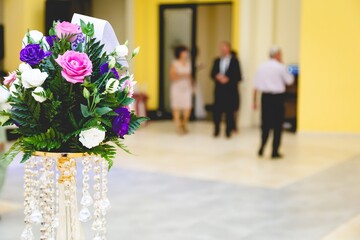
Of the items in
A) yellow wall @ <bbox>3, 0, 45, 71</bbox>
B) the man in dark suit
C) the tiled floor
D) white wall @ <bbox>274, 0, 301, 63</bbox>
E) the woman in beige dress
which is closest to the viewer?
the tiled floor

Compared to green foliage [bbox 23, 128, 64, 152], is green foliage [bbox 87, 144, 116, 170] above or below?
below

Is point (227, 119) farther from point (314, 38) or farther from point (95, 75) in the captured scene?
point (95, 75)

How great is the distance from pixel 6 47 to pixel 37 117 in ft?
33.4

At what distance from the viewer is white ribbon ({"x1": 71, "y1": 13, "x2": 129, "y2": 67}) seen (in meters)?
2.79

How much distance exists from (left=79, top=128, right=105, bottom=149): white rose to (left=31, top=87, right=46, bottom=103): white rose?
0.21m

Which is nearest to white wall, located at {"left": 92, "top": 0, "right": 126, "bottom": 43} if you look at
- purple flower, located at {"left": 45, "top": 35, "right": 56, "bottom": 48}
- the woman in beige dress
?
the woman in beige dress

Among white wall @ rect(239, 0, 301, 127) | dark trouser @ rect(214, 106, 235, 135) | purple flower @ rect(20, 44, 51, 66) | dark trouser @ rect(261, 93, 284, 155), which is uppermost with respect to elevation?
white wall @ rect(239, 0, 301, 127)

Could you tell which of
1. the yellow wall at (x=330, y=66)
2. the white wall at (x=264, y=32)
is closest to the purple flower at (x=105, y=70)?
the yellow wall at (x=330, y=66)

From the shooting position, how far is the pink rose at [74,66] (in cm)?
249

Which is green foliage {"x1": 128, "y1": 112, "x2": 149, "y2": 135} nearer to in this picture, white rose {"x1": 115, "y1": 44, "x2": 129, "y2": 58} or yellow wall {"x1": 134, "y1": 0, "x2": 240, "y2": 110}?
white rose {"x1": 115, "y1": 44, "x2": 129, "y2": 58}

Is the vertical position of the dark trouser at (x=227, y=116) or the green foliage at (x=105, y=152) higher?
the green foliage at (x=105, y=152)

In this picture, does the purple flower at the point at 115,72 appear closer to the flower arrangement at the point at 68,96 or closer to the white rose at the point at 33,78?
the flower arrangement at the point at 68,96

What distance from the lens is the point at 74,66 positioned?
2.49m

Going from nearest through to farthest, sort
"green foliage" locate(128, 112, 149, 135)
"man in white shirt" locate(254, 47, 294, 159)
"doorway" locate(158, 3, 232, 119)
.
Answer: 1. "green foliage" locate(128, 112, 149, 135)
2. "man in white shirt" locate(254, 47, 294, 159)
3. "doorway" locate(158, 3, 232, 119)
